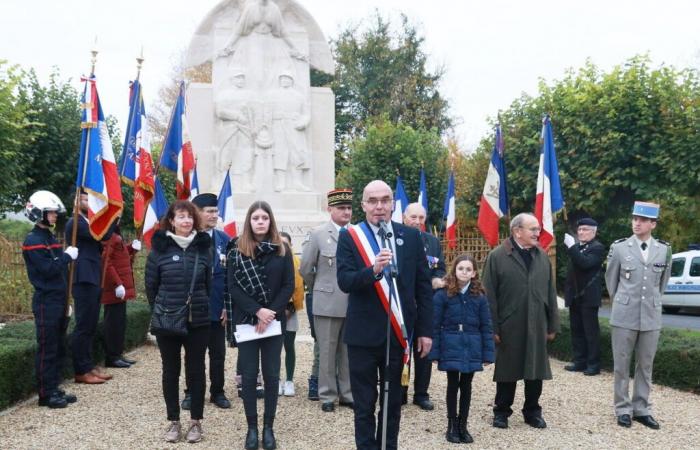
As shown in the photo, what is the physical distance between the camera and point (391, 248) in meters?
4.41

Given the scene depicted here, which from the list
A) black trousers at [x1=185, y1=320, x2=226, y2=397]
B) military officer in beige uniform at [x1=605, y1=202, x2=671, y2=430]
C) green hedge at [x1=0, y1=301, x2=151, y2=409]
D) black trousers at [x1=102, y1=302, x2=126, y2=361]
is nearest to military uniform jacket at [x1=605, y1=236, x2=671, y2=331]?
military officer in beige uniform at [x1=605, y1=202, x2=671, y2=430]

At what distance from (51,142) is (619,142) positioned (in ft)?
46.9

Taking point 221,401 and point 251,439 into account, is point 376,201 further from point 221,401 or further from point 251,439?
point 221,401

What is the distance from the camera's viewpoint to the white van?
17.5m

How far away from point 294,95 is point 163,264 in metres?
10.5

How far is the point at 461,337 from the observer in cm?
544

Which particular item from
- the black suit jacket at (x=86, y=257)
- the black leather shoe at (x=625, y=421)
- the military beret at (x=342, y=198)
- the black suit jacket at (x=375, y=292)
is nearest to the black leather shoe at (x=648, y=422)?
the black leather shoe at (x=625, y=421)

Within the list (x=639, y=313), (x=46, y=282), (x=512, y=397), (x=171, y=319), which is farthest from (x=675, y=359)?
(x=46, y=282)

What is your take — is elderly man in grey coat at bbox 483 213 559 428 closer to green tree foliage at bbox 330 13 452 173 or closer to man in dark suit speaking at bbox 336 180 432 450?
man in dark suit speaking at bbox 336 180 432 450

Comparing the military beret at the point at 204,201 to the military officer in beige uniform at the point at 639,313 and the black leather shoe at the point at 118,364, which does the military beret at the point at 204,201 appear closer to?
the black leather shoe at the point at 118,364

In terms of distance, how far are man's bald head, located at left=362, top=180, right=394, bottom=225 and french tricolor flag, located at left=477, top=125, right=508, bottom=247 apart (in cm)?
387

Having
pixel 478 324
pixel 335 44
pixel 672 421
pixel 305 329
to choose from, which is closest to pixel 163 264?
pixel 478 324

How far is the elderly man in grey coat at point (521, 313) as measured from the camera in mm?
5664

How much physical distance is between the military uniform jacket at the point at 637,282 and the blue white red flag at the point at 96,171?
4.75 meters
